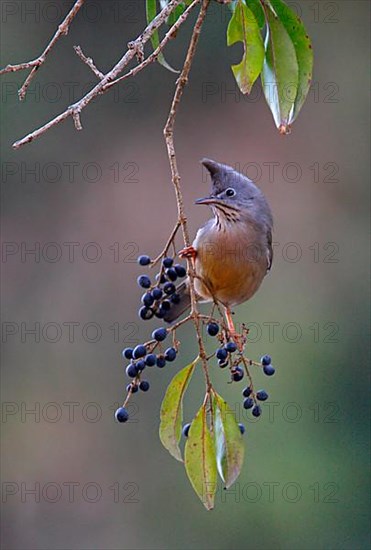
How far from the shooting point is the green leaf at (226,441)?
1.88 meters

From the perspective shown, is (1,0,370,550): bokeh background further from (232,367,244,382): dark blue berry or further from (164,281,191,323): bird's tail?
(232,367,244,382): dark blue berry

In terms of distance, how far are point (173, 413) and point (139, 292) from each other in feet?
15.3

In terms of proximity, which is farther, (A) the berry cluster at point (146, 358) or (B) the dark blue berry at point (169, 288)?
(B) the dark blue berry at point (169, 288)

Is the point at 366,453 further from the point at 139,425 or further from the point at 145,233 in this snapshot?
the point at 145,233

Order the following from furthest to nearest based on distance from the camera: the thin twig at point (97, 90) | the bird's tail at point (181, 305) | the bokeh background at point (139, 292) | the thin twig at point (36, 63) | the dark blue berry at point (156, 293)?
the bokeh background at point (139, 292), the bird's tail at point (181, 305), the dark blue berry at point (156, 293), the thin twig at point (36, 63), the thin twig at point (97, 90)

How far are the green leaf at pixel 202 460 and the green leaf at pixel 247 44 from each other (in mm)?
611

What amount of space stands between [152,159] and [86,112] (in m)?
0.58

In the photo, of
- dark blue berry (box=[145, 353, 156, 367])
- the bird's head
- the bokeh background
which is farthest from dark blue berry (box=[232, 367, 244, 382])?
the bokeh background

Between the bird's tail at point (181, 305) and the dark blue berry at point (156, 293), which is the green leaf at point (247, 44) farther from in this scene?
the bird's tail at point (181, 305)

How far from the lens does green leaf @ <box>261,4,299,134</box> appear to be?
1898 millimetres

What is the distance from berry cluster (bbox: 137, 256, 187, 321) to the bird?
9.0 inches

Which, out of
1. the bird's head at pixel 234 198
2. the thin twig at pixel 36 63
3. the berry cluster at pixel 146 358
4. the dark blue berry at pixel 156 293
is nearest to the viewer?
the thin twig at pixel 36 63

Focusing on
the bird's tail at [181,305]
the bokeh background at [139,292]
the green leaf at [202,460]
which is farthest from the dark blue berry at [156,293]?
the bokeh background at [139,292]

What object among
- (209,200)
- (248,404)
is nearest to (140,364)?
(248,404)
